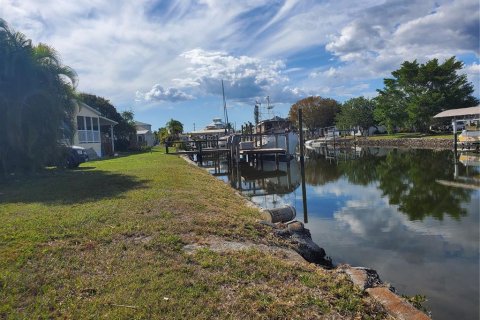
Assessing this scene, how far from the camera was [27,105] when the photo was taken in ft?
55.0

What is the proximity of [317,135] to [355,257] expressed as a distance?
92.4m

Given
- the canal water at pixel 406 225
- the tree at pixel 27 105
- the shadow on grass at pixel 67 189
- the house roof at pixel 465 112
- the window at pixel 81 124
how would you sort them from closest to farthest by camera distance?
1. the canal water at pixel 406 225
2. the shadow on grass at pixel 67 189
3. the tree at pixel 27 105
4. the window at pixel 81 124
5. the house roof at pixel 465 112

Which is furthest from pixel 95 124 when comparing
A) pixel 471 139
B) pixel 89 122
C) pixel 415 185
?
pixel 471 139

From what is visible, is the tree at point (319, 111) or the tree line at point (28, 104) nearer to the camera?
the tree line at point (28, 104)

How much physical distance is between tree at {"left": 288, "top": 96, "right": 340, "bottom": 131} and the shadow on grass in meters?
86.6

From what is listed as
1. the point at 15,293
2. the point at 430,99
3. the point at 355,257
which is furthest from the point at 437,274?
the point at 430,99

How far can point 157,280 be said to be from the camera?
17.0 ft

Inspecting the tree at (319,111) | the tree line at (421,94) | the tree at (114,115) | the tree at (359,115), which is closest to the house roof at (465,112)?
the tree line at (421,94)

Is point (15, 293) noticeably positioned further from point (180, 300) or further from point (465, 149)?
point (465, 149)

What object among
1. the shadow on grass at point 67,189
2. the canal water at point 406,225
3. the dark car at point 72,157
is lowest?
the canal water at point 406,225

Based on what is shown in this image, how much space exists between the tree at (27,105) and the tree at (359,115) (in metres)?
68.1

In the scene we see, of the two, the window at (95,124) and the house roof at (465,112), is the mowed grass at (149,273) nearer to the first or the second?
the window at (95,124)

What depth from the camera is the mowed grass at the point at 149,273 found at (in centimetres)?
457

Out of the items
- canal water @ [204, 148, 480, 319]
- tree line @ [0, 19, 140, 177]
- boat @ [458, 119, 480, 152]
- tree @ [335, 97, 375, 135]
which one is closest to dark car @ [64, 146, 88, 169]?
tree line @ [0, 19, 140, 177]
